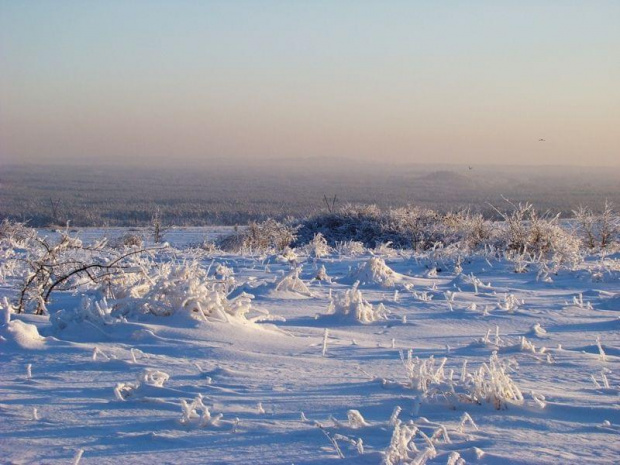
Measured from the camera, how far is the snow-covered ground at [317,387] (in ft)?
8.96

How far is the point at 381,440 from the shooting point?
9.22 feet

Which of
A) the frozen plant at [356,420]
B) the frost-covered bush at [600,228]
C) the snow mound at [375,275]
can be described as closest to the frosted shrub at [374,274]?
the snow mound at [375,275]

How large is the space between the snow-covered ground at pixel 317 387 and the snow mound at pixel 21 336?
1 cm

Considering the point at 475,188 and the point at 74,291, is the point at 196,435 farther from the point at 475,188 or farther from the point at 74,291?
the point at 475,188

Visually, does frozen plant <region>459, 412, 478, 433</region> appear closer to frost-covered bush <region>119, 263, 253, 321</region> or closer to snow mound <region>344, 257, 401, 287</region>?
frost-covered bush <region>119, 263, 253, 321</region>

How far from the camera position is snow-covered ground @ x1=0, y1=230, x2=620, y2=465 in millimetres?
2730

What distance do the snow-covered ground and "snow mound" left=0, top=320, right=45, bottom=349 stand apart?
12mm

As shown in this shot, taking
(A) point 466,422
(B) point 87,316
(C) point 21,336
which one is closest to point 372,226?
(B) point 87,316

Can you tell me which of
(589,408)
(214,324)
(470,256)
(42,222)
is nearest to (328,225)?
(470,256)

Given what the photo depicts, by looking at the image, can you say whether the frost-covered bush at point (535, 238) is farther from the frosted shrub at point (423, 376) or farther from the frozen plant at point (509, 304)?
the frosted shrub at point (423, 376)

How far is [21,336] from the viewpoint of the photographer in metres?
4.47

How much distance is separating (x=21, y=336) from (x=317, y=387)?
2.01 m

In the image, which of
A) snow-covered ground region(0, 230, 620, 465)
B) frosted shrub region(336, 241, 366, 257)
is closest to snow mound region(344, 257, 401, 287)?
snow-covered ground region(0, 230, 620, 465)

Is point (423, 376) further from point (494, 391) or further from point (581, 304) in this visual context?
point (581, 304)
